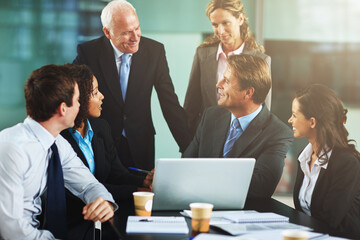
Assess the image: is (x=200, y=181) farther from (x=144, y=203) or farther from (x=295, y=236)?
(x=295, y=236)

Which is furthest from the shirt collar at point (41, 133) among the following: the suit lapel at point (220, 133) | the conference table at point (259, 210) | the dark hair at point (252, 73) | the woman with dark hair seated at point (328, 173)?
the dark hair at point (252, 73)

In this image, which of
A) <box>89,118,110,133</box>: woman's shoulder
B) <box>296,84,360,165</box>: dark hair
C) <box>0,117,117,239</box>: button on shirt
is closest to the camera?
<box>0,117,117,239</box>: button on shirt

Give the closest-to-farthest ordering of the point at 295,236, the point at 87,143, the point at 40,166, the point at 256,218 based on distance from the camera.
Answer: the point at 295,236, the point at 256,218, the point at 40,166, the point at 87,143

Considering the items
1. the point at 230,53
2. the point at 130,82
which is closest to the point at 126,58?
the point at 130,82

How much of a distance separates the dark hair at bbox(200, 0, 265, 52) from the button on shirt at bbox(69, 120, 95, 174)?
3.98 ft

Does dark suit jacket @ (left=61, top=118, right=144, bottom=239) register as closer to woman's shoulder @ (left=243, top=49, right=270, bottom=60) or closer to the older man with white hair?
the older man with white hair

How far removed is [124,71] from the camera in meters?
3.65

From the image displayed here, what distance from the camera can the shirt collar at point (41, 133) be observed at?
7.07 ft

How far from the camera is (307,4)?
3.95m

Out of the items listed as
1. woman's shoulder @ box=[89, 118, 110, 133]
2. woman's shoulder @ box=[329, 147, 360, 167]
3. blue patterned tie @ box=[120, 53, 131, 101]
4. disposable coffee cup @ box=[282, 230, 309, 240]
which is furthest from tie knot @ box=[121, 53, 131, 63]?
disposable coffee cup @ box=[282, 230, 309, 240]

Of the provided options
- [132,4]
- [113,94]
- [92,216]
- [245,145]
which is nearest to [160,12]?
[132,4]

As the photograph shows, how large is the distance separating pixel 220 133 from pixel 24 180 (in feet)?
6.03

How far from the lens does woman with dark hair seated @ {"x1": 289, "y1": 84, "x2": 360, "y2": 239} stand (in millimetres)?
2559

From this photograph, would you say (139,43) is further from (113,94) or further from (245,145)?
(245,145)
